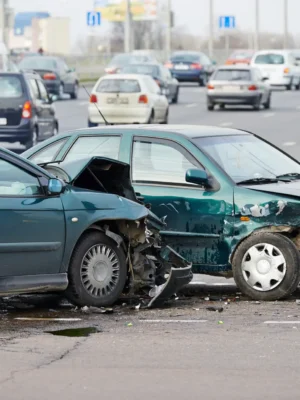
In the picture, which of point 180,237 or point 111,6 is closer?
point 180,237

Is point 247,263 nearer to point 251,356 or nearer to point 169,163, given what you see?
point 169,163

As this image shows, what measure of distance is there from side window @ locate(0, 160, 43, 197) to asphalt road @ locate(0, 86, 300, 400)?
0.93m

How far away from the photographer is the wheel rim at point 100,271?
1024 cm

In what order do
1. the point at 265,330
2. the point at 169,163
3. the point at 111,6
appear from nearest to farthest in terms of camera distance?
the point at 265,330 < the point at 169,163 < the point at 111,6

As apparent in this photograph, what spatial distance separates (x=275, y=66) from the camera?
5875 cm

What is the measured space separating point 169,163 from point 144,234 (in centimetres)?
94

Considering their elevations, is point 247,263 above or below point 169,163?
below

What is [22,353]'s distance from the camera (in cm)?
820

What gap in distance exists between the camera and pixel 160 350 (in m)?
8.27

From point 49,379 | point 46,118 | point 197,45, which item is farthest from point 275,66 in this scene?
point 197,45

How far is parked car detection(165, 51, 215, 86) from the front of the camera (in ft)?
207

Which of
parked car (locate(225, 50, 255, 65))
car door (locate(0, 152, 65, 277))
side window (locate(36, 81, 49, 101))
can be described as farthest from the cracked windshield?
parked car (locate(225, 50, 255, 65))

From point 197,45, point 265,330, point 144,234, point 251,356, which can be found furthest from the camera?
point 197,45

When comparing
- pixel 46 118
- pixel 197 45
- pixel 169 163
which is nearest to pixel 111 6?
pixel 197 45
